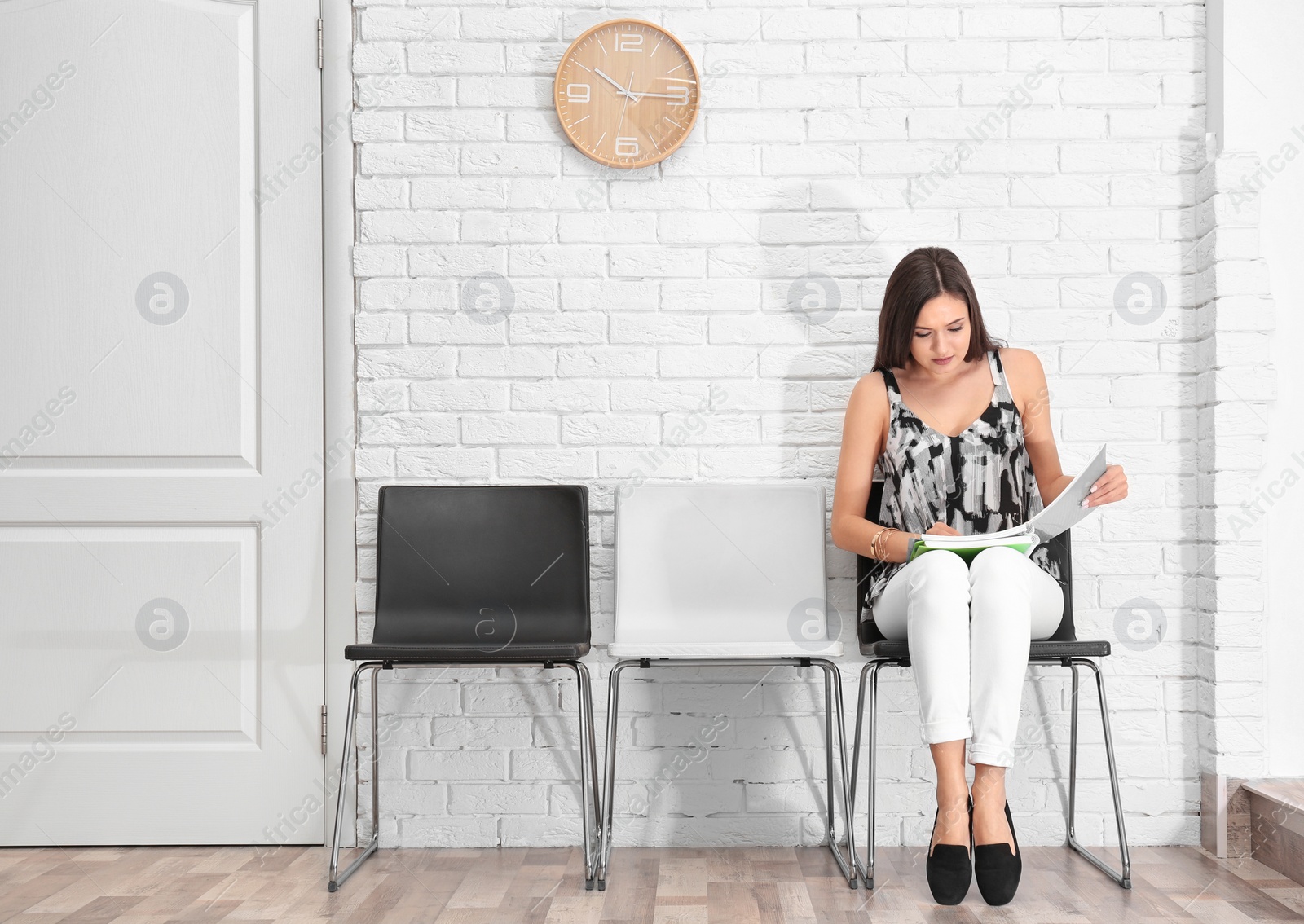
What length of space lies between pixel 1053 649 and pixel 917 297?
2.38 ft

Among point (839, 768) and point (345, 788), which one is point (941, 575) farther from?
point (345, 788)

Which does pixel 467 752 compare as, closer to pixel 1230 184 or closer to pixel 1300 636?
pixel 1300 636

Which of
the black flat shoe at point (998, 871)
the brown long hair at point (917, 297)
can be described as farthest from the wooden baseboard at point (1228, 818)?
the brown long hair at point (917, 297)

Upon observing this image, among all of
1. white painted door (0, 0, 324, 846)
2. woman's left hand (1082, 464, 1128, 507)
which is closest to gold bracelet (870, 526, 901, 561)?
woman's left hand (1082, 464, 1128, 507)

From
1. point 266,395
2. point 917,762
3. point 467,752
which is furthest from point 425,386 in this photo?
point 917,762

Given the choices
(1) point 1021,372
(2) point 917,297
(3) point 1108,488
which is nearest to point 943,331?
(2) point 917,297

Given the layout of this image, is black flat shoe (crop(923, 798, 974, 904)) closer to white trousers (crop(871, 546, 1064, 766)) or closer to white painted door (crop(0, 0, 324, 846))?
white trousers (crop(871, 546, 1064, 766))

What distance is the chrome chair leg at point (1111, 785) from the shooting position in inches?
69.4

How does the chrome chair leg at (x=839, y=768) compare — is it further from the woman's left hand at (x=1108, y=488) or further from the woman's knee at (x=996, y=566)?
the woman's left hand at (x=1108, y=488)

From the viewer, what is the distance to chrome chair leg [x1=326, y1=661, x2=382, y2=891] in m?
1.78

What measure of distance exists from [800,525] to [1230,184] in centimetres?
116

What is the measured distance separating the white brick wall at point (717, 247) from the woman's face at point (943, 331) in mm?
200

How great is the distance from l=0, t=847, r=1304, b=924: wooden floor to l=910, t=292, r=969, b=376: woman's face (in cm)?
101

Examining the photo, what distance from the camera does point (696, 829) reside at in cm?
206
